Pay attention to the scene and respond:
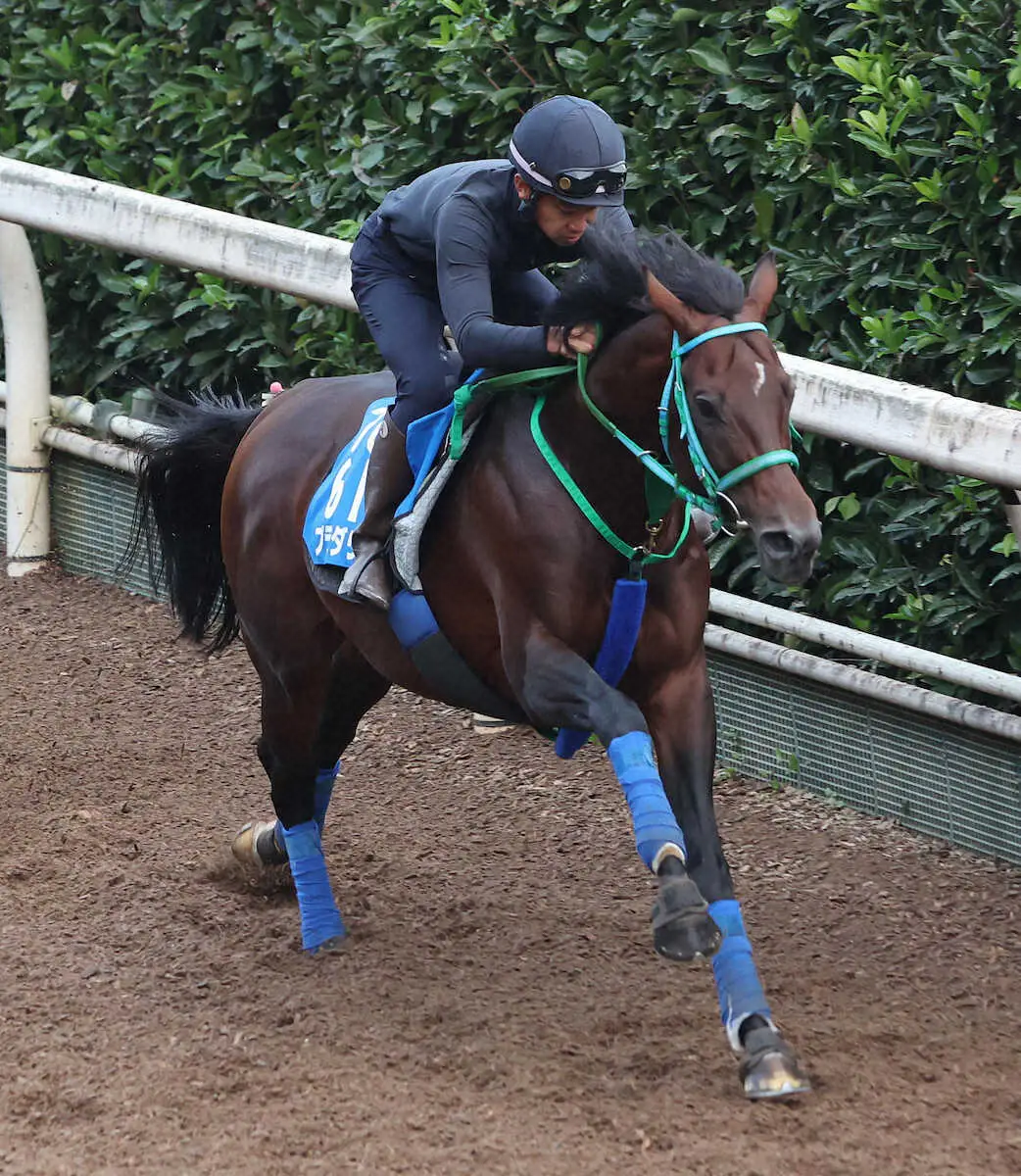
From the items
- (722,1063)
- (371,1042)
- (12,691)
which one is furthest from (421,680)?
(12,691)

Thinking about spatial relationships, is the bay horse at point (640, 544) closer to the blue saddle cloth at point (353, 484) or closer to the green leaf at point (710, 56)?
the blue saddle cloth at point (353, 484)

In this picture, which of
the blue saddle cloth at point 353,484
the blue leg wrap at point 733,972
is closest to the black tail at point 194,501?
the blue saddle cloth at point 353,484

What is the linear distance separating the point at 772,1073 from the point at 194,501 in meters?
2.80

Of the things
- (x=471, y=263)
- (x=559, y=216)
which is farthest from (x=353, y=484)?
(x=559, y=216)

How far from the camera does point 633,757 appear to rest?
4121mm

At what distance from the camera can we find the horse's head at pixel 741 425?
12.3ft

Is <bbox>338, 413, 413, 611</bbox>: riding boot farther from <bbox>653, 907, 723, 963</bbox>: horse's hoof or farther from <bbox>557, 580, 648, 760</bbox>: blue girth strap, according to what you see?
<bbox>653, 907, 723, 963</bbox>: horse's hoof

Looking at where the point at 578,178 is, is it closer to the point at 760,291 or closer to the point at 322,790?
the point at 760,291

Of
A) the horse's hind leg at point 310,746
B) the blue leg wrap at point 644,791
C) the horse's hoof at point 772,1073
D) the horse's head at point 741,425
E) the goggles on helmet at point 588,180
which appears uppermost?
the goggles on helmet at point 588,180

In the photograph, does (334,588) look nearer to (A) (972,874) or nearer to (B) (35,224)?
(A) (972,874)

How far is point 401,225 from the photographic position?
15.9 ft

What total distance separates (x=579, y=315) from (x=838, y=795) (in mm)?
2266

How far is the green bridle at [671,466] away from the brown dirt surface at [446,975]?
3.95 feet

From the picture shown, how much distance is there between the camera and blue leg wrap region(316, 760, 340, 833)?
5.57m
